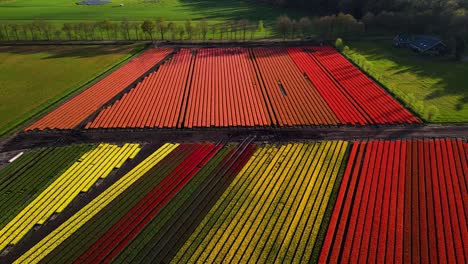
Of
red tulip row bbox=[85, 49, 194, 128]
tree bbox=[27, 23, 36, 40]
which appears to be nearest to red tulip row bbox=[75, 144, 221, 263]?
red tulip row bbox=[85, 49, 194, 128]

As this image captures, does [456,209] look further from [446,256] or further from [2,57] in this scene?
[2,57]

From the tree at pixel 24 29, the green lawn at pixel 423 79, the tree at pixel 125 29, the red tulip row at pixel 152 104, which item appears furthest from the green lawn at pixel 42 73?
the green lawn at pixel 423 79

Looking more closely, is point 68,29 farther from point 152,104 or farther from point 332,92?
point 332,92

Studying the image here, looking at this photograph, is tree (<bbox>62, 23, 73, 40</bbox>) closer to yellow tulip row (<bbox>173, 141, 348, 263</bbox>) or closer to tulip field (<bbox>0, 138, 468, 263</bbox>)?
tulip field (<bbox>0, 138, 468, 263</bbox>)

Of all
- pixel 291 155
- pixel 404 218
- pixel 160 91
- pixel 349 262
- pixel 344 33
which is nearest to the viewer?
pixel 349 262

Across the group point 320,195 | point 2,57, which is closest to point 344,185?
point 320,195

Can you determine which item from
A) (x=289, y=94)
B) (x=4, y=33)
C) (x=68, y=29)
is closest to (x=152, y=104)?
(x=289, y=94)
